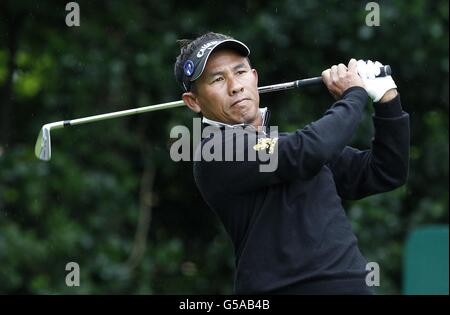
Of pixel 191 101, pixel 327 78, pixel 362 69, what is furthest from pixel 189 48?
pixel 362 69

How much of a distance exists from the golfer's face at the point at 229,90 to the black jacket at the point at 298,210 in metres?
0.14

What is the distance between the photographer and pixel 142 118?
8.20 m

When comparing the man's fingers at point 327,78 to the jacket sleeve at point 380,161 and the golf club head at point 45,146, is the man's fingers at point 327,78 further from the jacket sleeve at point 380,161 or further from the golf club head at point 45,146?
the golf club head at point 45,146

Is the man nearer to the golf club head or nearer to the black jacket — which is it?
the black jacket

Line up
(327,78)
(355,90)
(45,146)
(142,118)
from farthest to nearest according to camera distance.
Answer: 1. (142,118)
2. (45,146)
3. (327,78)
4. (355,90)

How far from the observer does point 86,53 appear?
301 inches

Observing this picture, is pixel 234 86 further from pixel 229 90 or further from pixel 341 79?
pixel 341 79

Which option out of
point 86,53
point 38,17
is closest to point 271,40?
point 86,53

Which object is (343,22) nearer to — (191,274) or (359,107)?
(191,274)

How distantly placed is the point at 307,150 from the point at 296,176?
9cm

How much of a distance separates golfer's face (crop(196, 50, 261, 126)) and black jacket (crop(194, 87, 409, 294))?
0.14 metres

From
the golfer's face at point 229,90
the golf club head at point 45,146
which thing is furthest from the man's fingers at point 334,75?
the golf club head at point 45,146

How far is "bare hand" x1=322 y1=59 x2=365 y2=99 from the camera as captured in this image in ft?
10.9

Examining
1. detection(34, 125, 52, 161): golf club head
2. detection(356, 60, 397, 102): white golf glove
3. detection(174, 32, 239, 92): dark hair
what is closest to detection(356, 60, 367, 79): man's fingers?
detection(356, 60, 397, 102): white golf glove
